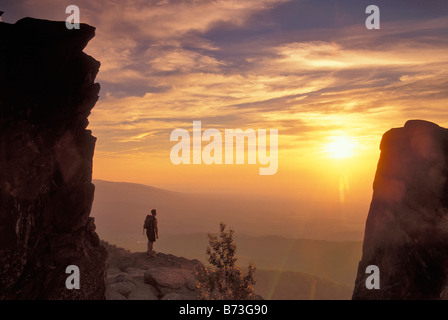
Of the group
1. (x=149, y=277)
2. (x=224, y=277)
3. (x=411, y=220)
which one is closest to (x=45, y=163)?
(x=149, y=277)

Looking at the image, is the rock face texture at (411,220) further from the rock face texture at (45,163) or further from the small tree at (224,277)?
the rock face texture at (45,163)

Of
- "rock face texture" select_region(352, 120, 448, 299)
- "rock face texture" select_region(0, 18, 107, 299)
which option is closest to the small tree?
"rock face texture" select_region(0, 18, 107, 299)

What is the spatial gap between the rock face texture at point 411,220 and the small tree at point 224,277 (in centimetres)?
778

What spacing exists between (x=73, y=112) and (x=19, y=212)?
5731 millimetres

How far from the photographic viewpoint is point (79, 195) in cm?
1788

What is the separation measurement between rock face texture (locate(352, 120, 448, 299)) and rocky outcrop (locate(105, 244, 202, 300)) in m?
12.8

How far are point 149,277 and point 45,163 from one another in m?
13.4

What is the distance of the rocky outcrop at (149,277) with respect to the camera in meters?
23.5

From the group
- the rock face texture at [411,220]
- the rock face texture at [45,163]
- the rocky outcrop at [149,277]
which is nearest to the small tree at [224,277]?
the rocky outcrop at [149,277]

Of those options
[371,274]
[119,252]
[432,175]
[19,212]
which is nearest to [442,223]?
[432,175]

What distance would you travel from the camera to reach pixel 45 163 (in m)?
15.7

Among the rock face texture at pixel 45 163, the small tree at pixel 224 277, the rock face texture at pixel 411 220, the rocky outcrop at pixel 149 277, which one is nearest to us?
the rock face texture at pixel 45 163
